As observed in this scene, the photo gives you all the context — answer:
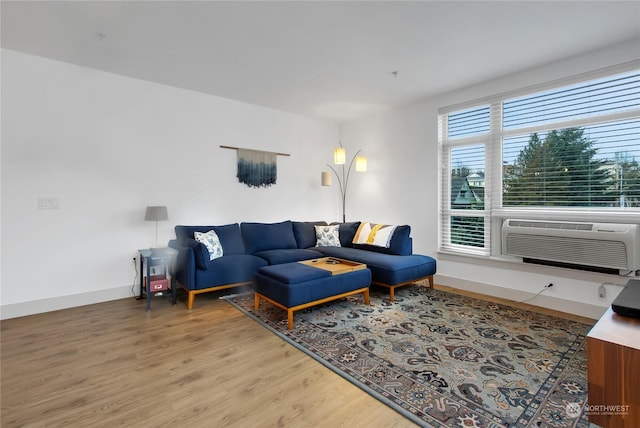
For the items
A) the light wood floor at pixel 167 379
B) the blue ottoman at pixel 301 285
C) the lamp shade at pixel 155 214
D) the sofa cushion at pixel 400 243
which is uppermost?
the lamp shade at pixel 155 214

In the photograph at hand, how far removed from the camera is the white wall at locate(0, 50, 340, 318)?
3.19 m

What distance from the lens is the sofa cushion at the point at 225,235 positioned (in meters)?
3.93

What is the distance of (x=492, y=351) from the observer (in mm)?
2428

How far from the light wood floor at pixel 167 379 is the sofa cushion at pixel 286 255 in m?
1.10

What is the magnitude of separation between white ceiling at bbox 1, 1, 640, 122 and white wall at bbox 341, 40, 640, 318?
0.19m

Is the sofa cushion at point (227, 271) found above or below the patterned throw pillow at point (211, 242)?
A: below

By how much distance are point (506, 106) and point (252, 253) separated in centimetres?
382

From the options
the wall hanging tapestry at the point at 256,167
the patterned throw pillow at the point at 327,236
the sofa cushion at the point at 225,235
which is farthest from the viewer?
the patterned throw pillow at the point at 327,236

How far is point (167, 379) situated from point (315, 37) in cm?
301

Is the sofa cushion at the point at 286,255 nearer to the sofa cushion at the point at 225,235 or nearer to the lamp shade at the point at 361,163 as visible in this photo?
the sofa cushion at the point at 225,235

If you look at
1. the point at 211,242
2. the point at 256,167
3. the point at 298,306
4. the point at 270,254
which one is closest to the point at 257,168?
the point at 256,167

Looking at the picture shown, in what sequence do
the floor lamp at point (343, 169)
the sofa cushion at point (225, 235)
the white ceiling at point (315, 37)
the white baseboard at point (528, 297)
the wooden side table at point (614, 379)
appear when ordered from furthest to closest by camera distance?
the floor lamp at point (343, 169) < the sofa cushion at point (225, 235) < the white baseboard at point (528, 297) < the white ceiling at point (315, 37) < the wooden side table at point (614, 379)

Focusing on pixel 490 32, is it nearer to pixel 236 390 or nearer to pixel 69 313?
pixel 236 390

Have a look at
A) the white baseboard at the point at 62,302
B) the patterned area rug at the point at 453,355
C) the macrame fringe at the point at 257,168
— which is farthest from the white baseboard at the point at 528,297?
the white baseboard at the point at 62,302
